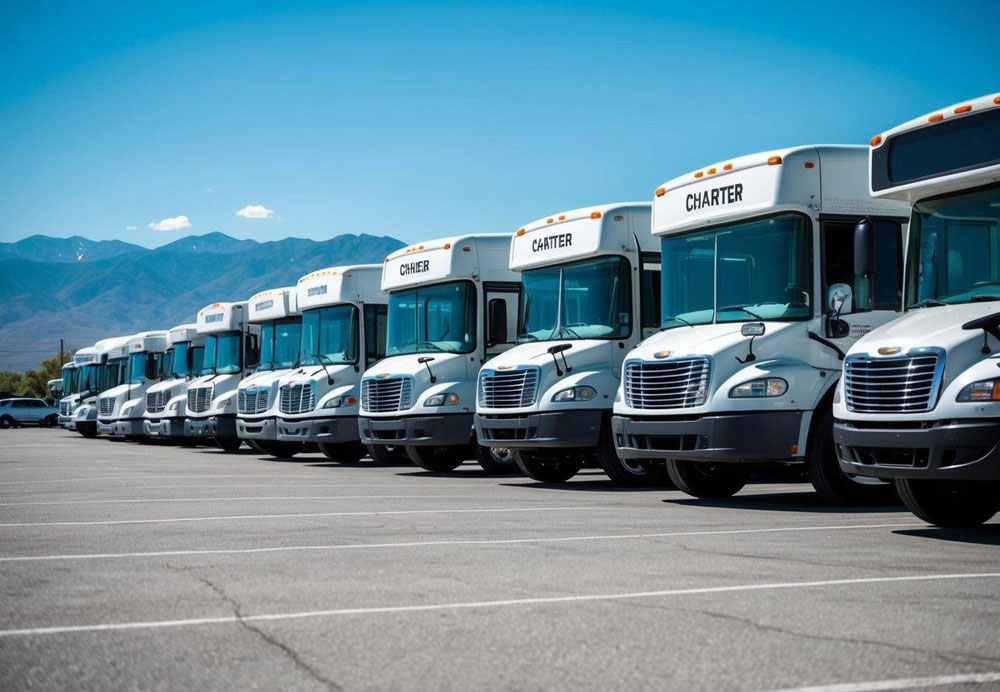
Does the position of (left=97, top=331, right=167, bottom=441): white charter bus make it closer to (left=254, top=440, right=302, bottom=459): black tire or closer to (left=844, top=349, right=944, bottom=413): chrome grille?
(left=254, top=440, right=302, bottom=459): black tire

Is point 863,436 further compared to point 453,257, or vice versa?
point 453,257

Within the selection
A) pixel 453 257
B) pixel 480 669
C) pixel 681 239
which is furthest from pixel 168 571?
pixel 453 257

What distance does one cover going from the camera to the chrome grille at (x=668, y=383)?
12.8 metres

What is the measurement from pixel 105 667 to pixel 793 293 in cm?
882

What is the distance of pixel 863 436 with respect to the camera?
10141 mm

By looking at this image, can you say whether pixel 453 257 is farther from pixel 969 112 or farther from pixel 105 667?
pixel 105 667

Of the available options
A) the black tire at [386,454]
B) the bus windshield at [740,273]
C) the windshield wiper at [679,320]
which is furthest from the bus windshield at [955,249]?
the black tire at [386,454]

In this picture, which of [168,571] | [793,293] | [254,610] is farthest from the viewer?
[793,293]

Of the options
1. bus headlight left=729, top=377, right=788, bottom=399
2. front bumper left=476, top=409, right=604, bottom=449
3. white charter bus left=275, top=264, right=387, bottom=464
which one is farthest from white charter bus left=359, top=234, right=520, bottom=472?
bus headlight left=729, top=377, right=788, bottom=399

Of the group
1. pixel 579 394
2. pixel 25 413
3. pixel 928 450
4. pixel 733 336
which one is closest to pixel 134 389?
pixel 579 394

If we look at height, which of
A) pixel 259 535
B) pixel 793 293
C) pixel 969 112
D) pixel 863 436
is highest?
pixel 969 112

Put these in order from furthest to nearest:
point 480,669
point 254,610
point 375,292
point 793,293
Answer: point 375,292
point 793,293
point 254,610
point 480,669

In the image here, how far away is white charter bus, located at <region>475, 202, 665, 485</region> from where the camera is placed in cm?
1579

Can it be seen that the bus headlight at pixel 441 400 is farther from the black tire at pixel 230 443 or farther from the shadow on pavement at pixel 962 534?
the black tire at pixel 230 443
